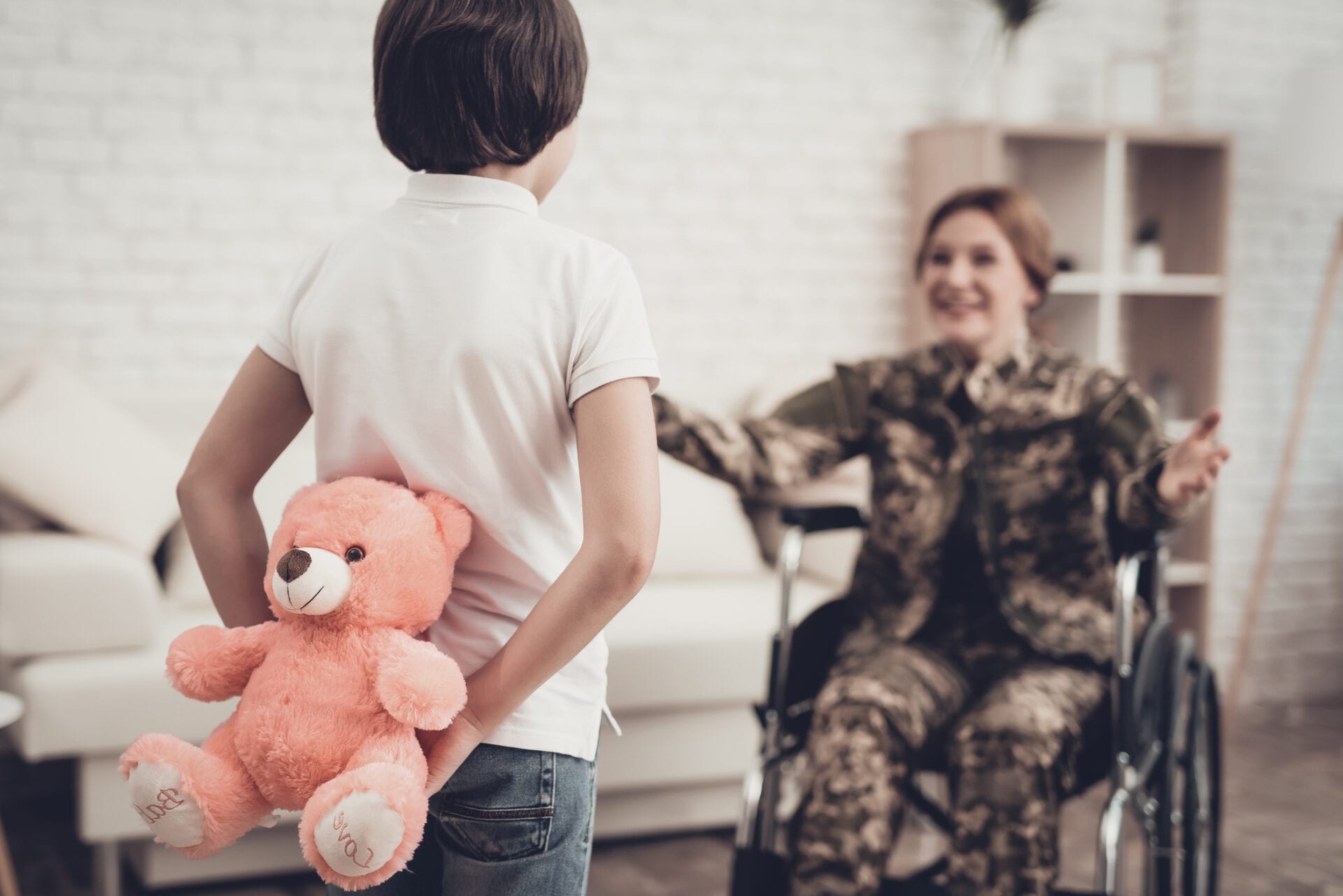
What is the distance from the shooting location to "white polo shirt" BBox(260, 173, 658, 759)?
29.3 inches

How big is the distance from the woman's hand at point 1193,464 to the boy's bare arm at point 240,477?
1.15 metres

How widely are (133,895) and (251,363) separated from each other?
180 cm

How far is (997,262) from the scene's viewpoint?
1960 mm

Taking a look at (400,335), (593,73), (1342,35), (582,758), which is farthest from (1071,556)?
(1342,35)

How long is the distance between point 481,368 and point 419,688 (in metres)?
0.19

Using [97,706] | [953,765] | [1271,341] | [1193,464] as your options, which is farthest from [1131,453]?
[1271,341]

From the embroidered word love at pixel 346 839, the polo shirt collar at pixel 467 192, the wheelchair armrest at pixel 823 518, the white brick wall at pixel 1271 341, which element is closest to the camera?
the embroidered word love at pixel 346 839

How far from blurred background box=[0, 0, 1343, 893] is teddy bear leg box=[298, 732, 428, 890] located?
181 cm

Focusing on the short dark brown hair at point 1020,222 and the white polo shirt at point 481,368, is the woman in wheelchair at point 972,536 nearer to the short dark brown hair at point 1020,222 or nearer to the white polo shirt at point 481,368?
the short dark brown hair at point 1020,222

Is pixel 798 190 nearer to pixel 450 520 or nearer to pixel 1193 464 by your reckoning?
pixel 1193 464

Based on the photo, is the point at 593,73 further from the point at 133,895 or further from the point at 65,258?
the point at 133,895

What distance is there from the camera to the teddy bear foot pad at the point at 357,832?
0.67m

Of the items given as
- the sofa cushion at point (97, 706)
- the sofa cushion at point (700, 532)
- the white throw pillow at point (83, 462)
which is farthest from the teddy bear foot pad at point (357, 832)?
the sofa cushion at point (700, 532)

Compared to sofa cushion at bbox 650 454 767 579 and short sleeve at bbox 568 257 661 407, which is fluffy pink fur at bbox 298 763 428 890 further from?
sofa cushion at bbox 650 454 767 579
